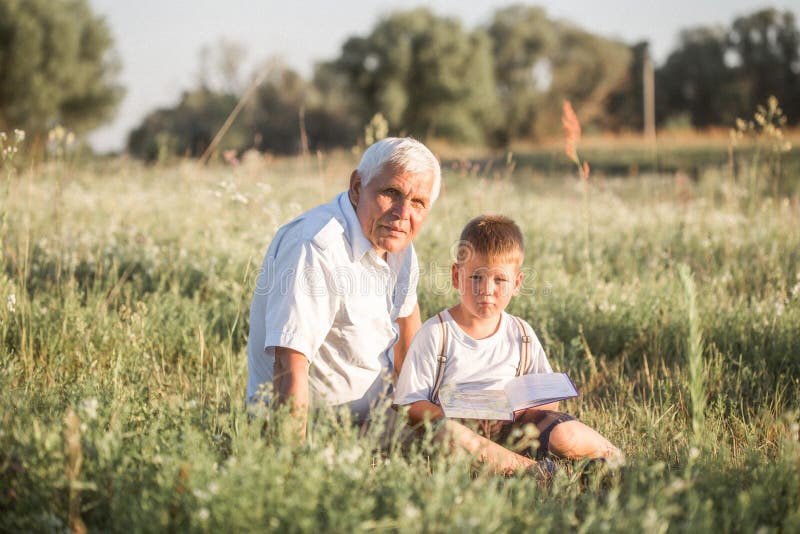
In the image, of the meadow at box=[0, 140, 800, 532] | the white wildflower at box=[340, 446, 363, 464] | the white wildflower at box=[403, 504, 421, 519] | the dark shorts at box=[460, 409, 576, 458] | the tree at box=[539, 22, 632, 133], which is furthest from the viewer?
the tree at box=[539, 22, 632, 133]

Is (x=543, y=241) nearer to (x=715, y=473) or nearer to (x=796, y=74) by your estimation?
(x=715, y=473)

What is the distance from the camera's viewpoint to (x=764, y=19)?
44781 millimetres

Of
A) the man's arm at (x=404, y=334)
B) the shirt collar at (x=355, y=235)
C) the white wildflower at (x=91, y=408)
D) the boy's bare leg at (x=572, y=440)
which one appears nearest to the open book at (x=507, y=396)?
the boy's bare leg at (x=572, y=440)

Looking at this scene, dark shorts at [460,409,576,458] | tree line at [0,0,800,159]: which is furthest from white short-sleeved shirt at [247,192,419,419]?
tree line at [0,0,800,159]

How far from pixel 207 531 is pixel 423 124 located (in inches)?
1563

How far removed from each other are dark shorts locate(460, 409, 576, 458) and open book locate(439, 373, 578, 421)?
7 centimetres

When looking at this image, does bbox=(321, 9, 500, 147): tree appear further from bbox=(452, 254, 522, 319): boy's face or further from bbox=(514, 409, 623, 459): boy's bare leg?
bbox=(514, 409, 623, 459): boy's bare leg

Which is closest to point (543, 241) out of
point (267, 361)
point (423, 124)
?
point (267, 361)

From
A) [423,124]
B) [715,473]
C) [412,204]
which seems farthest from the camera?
[423,124]

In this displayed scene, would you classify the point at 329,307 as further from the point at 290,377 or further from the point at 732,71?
the point at 732,71

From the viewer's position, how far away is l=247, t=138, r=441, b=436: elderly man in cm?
285

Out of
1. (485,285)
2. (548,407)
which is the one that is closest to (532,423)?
(548,407)

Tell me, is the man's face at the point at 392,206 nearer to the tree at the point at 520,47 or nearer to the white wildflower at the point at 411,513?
the white wildflower at the point at 411,513

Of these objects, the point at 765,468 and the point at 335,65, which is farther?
the point at 335,65
